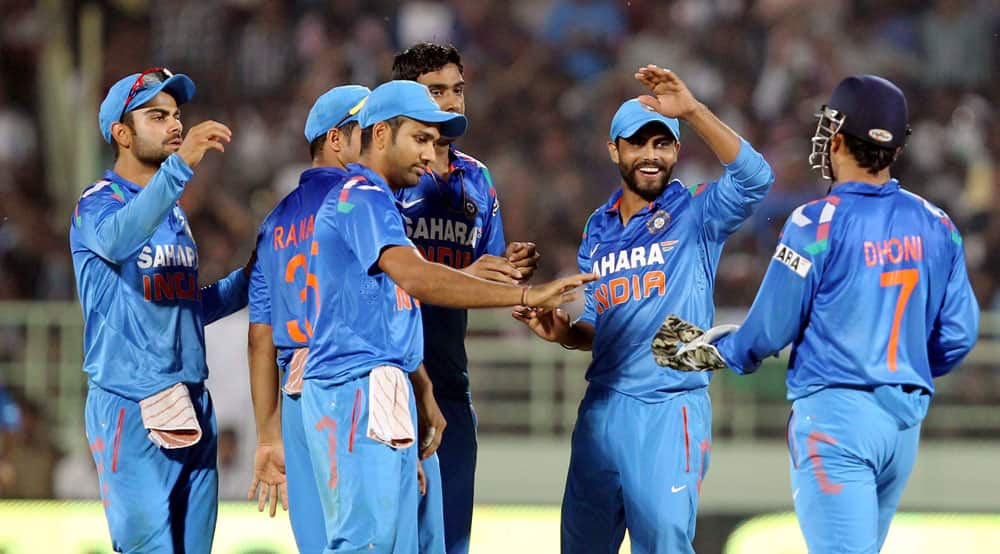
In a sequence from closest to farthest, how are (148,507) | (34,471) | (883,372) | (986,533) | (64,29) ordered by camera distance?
(883,372)
(148,507)
(986,533)
(34,471)
(64,29)

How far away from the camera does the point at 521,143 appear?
494 inches

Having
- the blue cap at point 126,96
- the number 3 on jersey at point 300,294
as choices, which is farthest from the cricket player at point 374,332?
the blue cap at point 126,96

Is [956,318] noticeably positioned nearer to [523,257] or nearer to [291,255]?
[523,257]

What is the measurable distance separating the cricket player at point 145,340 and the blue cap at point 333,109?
390mm

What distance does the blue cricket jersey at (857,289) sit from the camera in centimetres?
463

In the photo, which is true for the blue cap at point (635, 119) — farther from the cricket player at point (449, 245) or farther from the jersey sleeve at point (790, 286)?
the jersey sleeve at point (790, 286)

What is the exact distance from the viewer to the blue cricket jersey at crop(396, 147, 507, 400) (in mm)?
5699

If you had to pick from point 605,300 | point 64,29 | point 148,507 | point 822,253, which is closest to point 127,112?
point 148,507

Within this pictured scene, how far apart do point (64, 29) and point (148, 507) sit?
880 centimetres

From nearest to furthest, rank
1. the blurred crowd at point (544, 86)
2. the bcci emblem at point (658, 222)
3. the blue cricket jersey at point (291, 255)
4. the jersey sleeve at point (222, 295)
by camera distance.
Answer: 1. the blue cricket jersey at point (291, 255)
2. the bcci emblem at point (658, 222)
3. the jersey sleeve at point (222, 295)
4. the blurred crowd at point (544, 86)

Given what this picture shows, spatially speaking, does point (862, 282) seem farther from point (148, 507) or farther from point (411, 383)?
point (148, 507)

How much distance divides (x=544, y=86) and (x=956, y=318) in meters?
8.32

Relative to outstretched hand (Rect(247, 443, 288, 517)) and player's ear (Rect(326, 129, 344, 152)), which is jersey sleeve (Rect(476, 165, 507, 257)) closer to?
player's ear (Rect(326, 129, 344, 152))

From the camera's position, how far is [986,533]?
7465 millimetres
